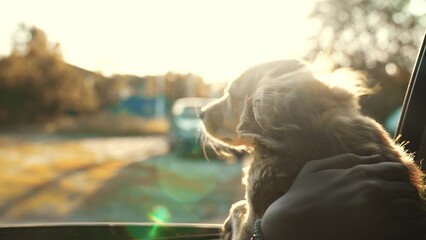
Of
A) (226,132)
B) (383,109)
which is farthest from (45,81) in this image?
(226,132)

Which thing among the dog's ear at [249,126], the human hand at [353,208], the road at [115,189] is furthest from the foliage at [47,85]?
the human hand at [353,208]

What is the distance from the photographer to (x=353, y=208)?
143cm

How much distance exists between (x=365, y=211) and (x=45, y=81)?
30.4 meters

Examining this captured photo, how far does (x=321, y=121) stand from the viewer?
2.02 m

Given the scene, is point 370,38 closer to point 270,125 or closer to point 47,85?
point 270,125

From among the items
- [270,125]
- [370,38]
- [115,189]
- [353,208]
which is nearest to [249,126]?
[270,125]

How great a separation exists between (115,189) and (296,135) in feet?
29.8

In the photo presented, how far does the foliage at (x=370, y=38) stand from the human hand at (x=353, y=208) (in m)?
6.81

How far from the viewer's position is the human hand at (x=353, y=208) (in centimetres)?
144

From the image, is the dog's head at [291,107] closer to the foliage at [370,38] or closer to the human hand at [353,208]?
the human hand at [353,208]

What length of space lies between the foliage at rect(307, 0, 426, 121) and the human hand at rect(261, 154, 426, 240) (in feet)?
22.4

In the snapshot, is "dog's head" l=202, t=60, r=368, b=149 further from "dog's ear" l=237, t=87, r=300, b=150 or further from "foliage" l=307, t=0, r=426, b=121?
"foliage" l=307, t=0, r=426, b=121

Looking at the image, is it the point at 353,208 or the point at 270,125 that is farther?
the point at 270,125

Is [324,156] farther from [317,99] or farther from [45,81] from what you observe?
[45,81]
